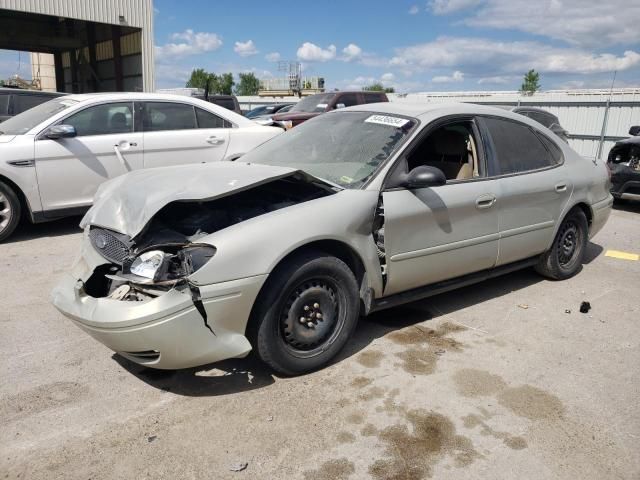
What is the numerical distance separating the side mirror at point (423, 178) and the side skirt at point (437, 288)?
79 centimetres

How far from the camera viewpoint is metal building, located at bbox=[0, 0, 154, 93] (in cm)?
1767

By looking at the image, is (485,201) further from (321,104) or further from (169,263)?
(321,104)

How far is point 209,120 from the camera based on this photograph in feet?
24.4

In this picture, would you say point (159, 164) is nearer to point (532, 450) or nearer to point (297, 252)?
point (297, 252)

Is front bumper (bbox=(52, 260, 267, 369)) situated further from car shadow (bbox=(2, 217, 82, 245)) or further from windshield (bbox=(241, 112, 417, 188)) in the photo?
car shadow (bbox=(2, 217, 82, 245))

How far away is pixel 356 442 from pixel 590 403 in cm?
147

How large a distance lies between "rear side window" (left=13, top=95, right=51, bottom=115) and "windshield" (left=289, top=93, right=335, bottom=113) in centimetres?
718

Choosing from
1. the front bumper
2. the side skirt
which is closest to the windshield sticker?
the side skirt

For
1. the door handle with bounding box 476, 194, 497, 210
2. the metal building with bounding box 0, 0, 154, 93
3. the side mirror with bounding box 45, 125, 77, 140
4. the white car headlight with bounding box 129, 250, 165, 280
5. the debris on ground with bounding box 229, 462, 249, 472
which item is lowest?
the debris on ground with bounding box 229, 462, 249, 472

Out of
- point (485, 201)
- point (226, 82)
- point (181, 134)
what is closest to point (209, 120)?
point (181, 134)

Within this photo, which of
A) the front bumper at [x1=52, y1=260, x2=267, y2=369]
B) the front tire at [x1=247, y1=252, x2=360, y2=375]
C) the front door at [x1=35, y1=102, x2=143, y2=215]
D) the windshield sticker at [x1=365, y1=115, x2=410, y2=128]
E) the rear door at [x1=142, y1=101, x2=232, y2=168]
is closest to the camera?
the front bumper at [x1=52, y1=260, x2=267, y2=369]

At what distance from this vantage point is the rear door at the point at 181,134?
6.92 meters

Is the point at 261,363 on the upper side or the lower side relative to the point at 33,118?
lower

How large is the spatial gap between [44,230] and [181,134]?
6.94ft
